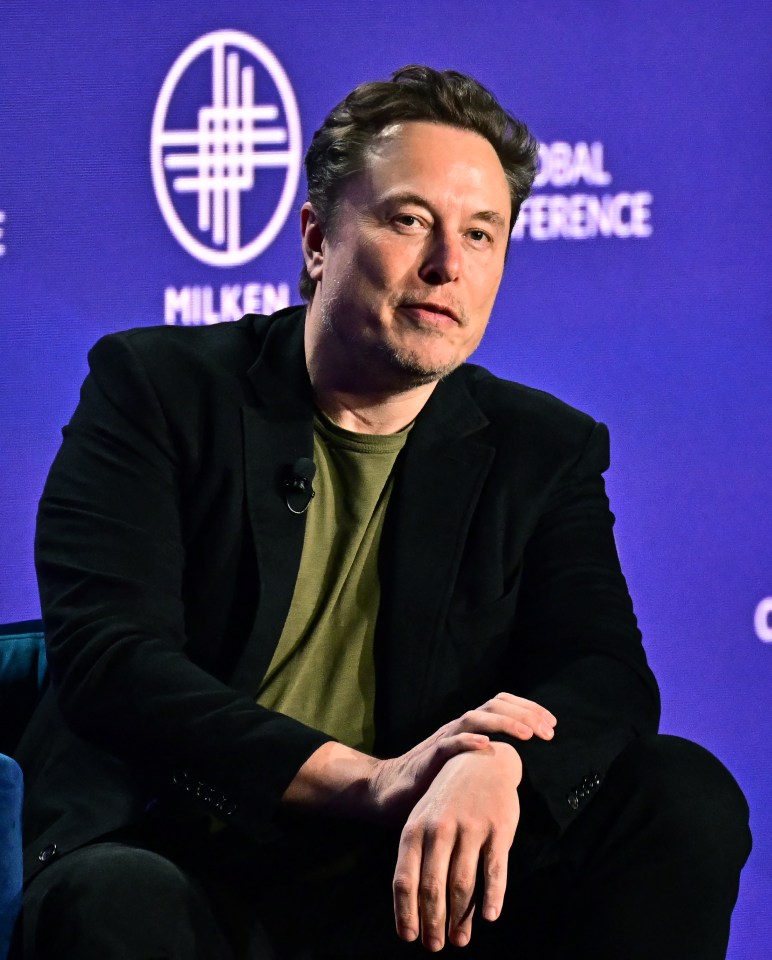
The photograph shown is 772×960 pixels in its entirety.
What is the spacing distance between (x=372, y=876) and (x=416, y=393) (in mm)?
696

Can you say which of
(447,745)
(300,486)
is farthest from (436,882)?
(300,486)

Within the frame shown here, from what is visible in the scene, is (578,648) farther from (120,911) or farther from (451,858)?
(120,911)

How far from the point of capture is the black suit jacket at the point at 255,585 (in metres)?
1.57

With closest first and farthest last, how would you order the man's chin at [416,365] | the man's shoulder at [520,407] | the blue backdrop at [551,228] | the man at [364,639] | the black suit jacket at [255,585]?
the man at [364,639] → the black suit jacket at [255,585] → the man's chin at [416,365] → the man's shoulder at [520,407] → the blue backdrop at [551,228]

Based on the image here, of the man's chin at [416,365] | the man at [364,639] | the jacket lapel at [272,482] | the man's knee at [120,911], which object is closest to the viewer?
the man's knee at [120,911]

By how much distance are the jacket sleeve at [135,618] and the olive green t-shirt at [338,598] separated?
154 mm

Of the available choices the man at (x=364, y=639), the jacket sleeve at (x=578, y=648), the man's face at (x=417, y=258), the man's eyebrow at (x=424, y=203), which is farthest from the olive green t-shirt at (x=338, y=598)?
the man's eyebrow at (x=424, y=203)

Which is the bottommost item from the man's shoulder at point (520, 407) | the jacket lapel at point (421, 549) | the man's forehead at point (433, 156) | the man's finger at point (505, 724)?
the man's finger at point (505, 724)

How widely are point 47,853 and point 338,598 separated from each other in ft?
1.68

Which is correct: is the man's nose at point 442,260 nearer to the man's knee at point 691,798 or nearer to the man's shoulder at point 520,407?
the man's shoulder at point 520,407

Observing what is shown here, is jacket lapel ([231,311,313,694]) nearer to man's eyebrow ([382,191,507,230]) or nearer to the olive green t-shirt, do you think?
the olive green t-shirt

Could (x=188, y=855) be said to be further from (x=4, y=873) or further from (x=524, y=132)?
(x=524, y=132)

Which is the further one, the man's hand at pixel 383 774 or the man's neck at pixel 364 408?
the man's neck at pixel 364 408

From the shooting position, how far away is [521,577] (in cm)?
192
